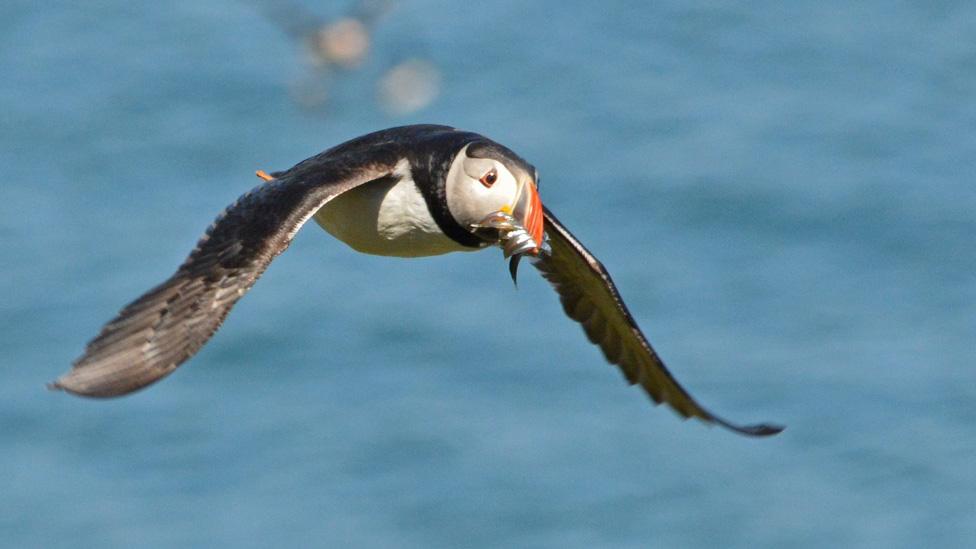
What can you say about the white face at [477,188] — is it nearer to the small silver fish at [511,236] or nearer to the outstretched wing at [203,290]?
the small silver fish at [511,236]

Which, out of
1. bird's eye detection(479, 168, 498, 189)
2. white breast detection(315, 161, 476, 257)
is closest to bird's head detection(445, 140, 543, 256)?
bird's eye detection(479, 168, 498, 189)

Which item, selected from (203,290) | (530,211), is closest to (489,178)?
(530,211)

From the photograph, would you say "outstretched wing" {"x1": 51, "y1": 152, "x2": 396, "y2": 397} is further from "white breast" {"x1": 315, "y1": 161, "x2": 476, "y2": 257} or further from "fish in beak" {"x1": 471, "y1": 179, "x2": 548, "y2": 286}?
"fish in beak" {"x1": 471, "y1": 179, "x2": 548, "y2": 286}

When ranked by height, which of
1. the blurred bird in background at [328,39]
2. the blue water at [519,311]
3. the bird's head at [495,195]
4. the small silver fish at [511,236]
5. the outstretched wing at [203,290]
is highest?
the blue water at [519,311]

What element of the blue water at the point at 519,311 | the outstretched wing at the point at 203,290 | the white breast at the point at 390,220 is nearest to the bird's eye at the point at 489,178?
the white breast at the point at 390,220

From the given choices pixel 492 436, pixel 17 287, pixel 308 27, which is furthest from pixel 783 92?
pixel 308 27

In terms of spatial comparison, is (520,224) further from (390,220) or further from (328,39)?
(328,39)
